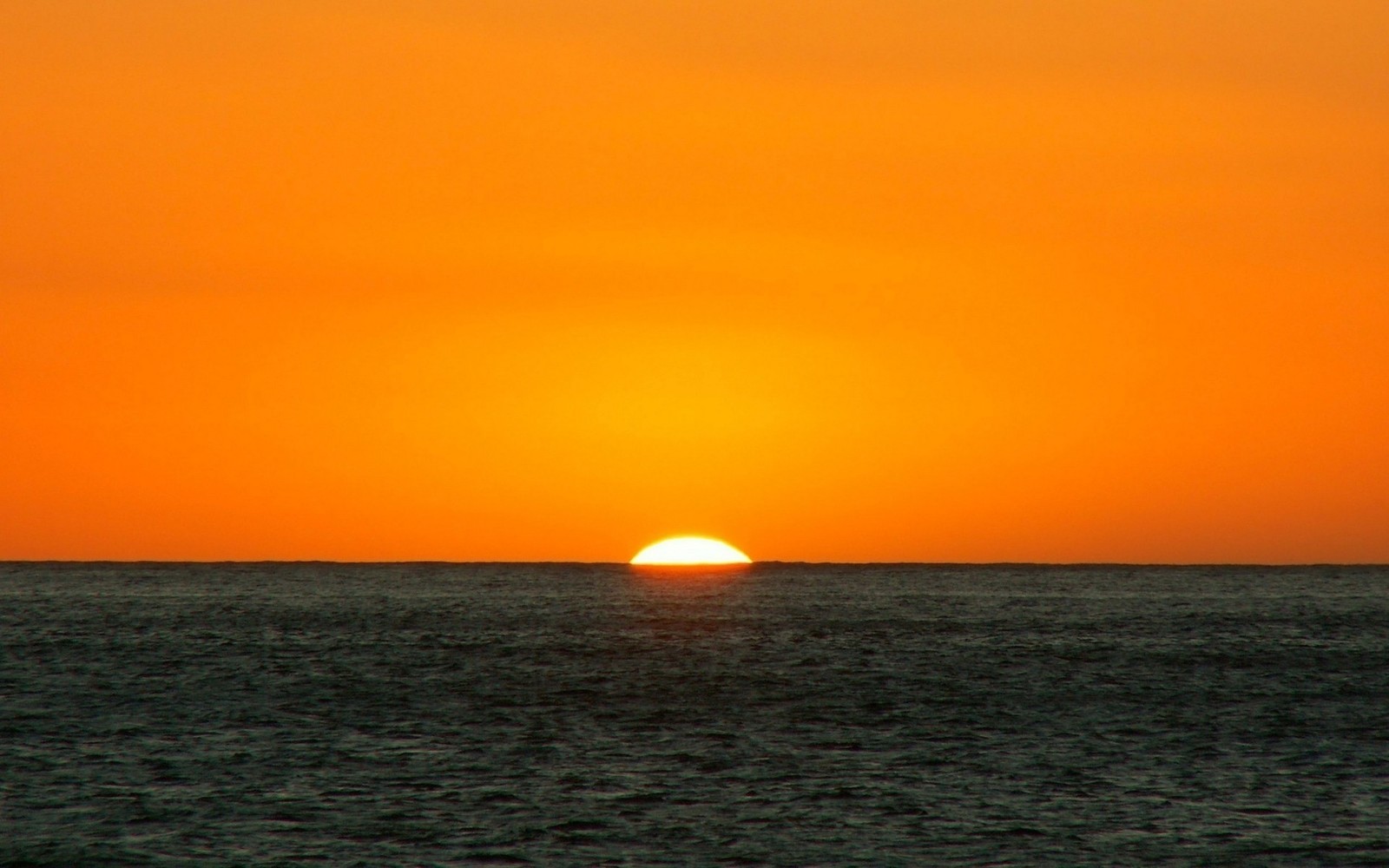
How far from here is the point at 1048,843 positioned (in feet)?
132

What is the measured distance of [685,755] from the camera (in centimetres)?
5369

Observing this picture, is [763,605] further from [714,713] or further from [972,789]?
[972,789]

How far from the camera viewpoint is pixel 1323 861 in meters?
38.2

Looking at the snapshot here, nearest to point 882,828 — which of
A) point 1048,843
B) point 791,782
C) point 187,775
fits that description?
point 1048,843

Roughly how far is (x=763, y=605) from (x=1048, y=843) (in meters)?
156

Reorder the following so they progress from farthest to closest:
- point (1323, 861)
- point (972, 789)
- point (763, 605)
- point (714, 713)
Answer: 1. point (763, 605)
2. point (714, 713)
3. point (972, 789)
4. point (1323, 861)

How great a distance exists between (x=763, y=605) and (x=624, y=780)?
147852mm

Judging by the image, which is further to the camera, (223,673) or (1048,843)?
(223,673)

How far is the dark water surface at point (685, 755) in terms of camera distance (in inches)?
1574

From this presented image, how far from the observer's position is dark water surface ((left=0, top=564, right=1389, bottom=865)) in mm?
39969

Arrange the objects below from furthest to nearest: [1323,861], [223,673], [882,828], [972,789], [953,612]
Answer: [953,612], [223,673], [972,789], [882,828], [1323,861]

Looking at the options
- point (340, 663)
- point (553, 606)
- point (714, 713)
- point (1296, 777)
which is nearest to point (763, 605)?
point (553, 606)

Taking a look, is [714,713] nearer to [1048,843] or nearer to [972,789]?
[972,789]

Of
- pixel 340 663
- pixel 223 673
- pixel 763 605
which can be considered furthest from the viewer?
pixel 763 605
